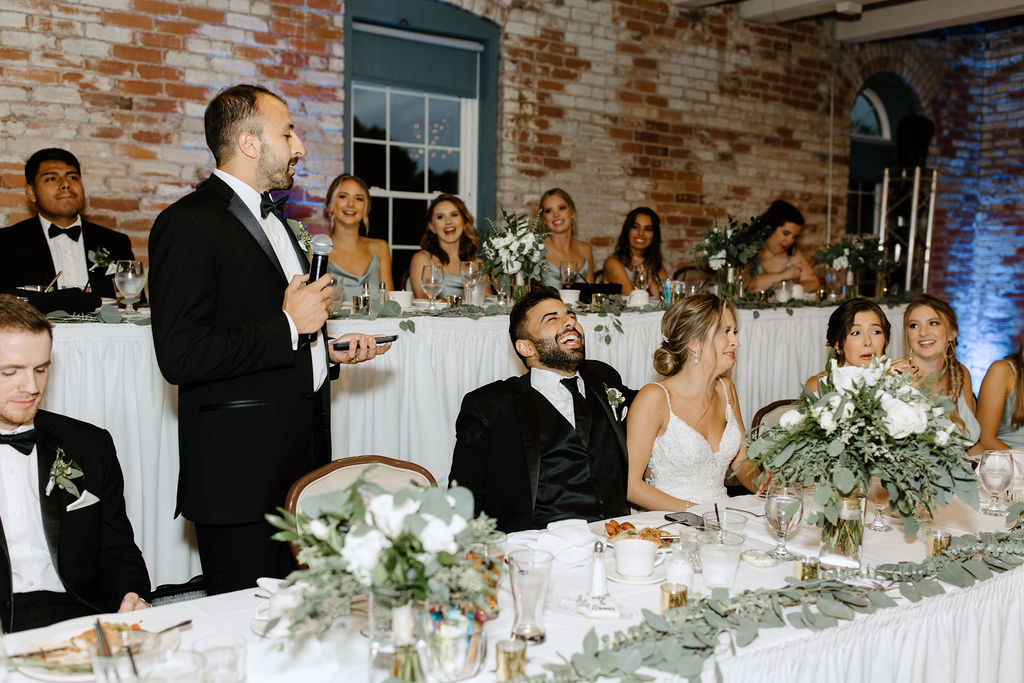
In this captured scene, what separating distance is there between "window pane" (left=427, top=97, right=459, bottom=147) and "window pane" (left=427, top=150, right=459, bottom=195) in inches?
3.5

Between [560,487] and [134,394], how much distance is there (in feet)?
5.51

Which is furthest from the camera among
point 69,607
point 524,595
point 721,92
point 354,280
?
point 721,92

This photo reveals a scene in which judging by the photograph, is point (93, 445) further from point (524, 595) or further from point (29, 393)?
point (524, 595)

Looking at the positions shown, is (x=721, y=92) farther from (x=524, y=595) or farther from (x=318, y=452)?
(x=524, y=595)

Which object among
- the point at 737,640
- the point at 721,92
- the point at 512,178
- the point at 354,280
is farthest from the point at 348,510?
the point at 721,92

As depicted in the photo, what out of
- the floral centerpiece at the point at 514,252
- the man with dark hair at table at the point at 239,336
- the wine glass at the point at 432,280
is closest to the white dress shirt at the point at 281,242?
the man with dark hair at table at the point at 239,336

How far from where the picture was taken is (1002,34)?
31.6 ft

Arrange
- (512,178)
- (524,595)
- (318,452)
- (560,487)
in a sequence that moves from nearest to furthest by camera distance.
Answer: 1. (524,595)
2. (318,452)
3. (560,487)
4. (512,178)

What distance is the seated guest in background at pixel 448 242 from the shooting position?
5.23 meters

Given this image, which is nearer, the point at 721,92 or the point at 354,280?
the point at 354,280

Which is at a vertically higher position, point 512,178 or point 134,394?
point 512,178

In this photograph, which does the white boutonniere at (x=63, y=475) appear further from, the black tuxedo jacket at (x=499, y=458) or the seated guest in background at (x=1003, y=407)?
the seated guest in background at (x=1003, y=407)

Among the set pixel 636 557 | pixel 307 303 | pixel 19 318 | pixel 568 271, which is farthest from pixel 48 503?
pixel 568 271

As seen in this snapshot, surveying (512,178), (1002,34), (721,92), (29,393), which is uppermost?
(1002,34)
